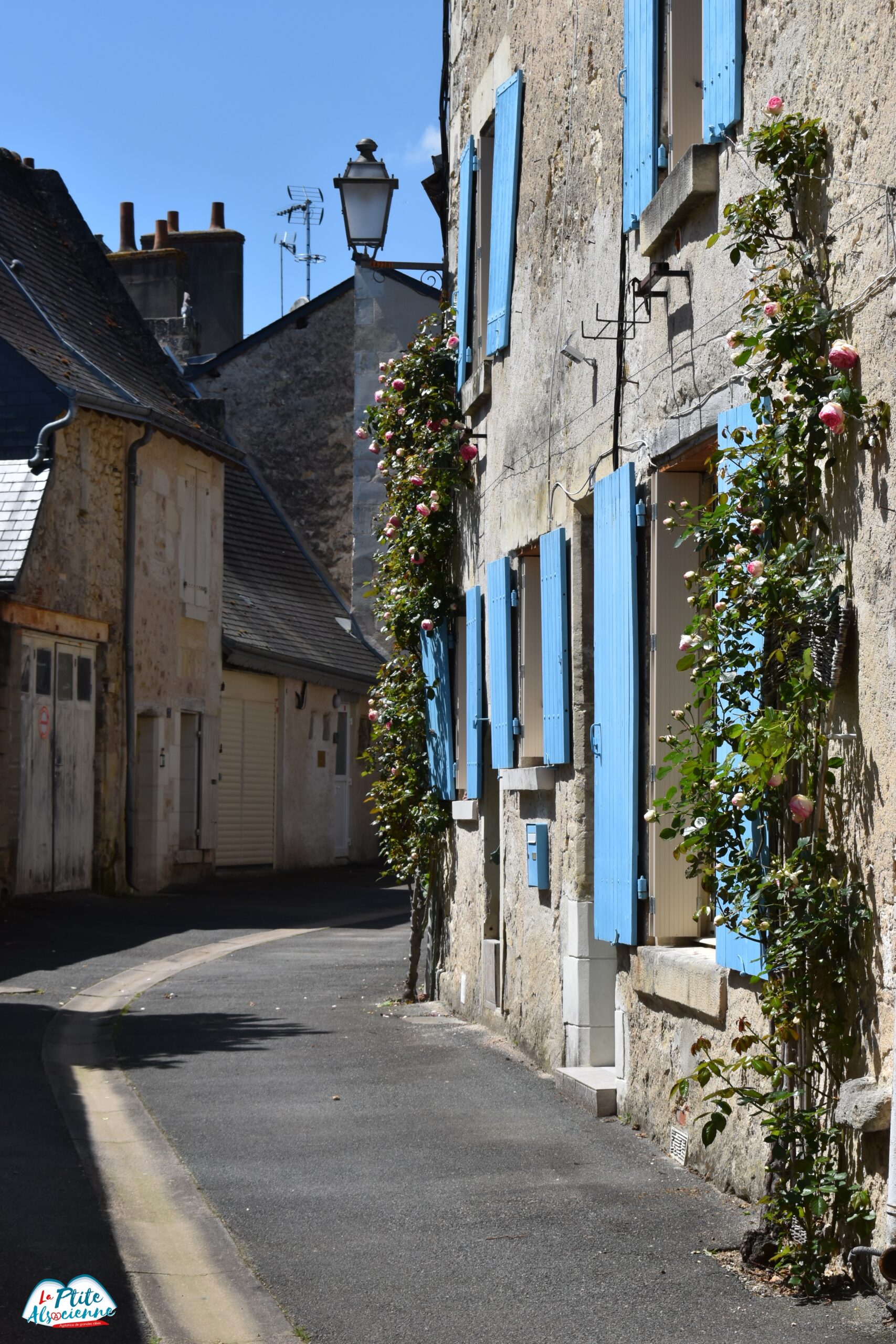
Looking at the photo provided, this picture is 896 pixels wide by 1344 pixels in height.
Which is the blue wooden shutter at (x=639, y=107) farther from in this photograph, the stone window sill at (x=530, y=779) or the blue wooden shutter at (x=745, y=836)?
the stone window sill at (x=530, y=779)

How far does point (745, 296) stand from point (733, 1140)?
2.54 metres

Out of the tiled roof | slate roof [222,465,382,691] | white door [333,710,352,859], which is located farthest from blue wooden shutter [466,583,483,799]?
white door [333,710,352,859]

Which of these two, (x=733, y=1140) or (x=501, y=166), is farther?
(x=501, y=166)

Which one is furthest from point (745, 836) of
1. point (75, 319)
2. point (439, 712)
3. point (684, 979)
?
point (75, 319)

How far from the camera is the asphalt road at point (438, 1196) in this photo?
12.8 feet

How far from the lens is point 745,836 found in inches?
190

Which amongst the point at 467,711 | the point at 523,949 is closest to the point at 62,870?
the point at 467,711

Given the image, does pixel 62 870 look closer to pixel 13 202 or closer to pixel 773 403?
pixel 13 202

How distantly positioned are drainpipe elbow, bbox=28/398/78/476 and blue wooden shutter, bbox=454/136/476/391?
6.88m

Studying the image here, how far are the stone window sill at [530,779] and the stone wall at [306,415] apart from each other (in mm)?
17734

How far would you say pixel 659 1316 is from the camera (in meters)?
3.91

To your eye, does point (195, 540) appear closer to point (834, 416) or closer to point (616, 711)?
point (616, 711)

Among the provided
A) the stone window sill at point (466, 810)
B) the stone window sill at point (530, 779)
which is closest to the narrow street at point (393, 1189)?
the stone window sill at point (466, 810)

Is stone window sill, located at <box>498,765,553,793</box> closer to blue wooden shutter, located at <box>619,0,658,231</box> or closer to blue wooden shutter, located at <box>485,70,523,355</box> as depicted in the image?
blue wooden shutter, located at <box>485,70,523,355</box>
